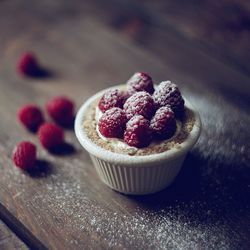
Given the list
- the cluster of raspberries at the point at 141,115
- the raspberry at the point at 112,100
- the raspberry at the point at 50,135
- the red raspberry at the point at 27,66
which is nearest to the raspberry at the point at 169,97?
the cluster of raspberries at the point at 141,115

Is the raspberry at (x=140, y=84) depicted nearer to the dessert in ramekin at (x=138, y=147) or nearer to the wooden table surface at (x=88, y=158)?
the dessert in ramekin at (x=138, y=147)

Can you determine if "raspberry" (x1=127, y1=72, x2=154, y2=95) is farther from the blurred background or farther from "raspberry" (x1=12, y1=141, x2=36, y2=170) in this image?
the blurred background

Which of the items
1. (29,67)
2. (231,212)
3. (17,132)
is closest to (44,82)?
(29,67)

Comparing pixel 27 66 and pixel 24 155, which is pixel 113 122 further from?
pixel 27 66

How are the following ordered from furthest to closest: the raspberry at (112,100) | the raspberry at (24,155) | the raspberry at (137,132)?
the raspberry at (24,155) → the raspberry at (112,100) → the raspberry at (137,132)

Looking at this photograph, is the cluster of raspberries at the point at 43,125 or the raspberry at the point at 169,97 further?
the cluster of raspberries at the point at 43,125

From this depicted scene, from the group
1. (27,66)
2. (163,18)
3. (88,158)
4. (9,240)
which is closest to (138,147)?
(88,158)
